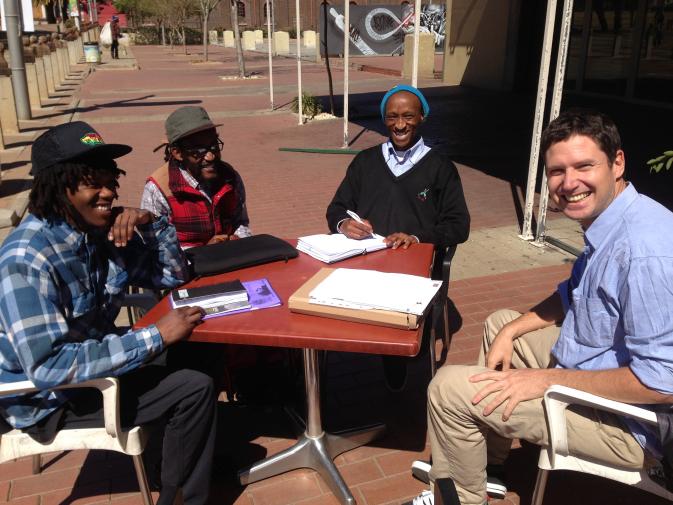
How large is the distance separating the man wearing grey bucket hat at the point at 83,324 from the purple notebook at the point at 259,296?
191 mm

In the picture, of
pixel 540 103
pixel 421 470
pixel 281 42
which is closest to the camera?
pixel 421 470

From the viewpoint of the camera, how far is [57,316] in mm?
1992

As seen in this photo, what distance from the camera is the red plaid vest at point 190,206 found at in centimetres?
330

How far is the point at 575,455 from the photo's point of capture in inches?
81.7

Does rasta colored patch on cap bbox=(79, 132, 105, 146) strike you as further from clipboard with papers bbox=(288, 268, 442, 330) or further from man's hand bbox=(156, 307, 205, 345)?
clipboard with papers bbox=(288, 268, 442, 330)

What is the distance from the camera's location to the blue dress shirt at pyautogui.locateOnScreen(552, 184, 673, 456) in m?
1.81

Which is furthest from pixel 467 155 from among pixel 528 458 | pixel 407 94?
pixel 528 458

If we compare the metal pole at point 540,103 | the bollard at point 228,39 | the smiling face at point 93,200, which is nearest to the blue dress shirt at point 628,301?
the smiling face at point 93,200

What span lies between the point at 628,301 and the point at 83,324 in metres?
1.81

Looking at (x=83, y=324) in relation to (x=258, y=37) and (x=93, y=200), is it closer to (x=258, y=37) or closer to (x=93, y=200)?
(x=93, y=200)

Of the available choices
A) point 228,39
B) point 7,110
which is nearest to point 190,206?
point 7,110

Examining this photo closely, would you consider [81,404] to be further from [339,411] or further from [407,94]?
[407,94]

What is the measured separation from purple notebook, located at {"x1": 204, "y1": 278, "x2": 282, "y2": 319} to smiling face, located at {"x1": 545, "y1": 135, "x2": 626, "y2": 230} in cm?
110

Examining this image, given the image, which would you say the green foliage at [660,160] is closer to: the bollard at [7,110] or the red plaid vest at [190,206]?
the red plaid vest at [190,206]
